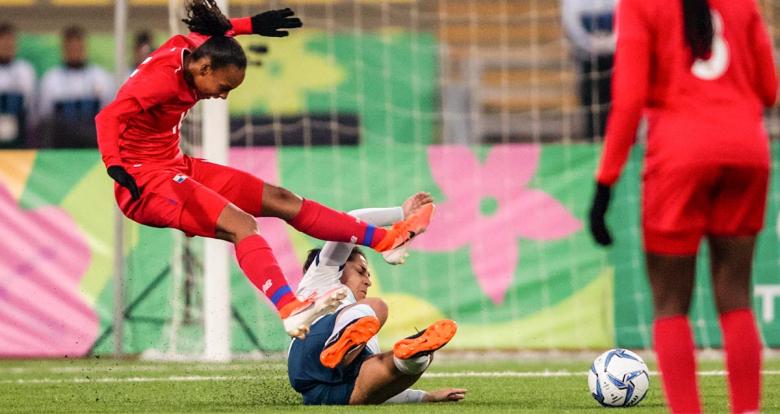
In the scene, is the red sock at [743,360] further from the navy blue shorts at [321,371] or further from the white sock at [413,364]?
the navy blue shorts at [321,371]

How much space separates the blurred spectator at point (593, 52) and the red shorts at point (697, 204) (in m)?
7.42

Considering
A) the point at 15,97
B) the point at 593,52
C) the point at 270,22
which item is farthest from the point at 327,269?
the point at 15,97

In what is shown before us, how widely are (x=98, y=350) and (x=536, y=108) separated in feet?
16.4

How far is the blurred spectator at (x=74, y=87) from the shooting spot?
1284 cm

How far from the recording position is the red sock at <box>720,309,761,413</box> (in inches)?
169

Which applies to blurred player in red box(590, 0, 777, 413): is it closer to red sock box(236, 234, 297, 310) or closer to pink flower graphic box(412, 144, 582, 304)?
red sock box(236, 234, 297, 310)

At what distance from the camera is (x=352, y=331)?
609 centimetres

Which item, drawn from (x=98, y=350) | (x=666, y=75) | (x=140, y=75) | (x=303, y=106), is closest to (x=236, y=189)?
(x=140, y=75)

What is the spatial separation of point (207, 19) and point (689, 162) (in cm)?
305

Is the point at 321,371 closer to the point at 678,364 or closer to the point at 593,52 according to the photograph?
the point at 678,364

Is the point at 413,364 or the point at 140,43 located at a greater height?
the point at 413,364

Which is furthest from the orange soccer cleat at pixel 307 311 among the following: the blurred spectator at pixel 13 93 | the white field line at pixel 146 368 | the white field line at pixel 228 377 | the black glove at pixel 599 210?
the blurred spectator at pixel 13 93

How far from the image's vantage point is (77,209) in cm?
1103

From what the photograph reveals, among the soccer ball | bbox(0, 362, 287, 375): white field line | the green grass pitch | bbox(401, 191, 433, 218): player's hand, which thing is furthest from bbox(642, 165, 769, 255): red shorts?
bbox(0, 362, 287, 375): white field line
